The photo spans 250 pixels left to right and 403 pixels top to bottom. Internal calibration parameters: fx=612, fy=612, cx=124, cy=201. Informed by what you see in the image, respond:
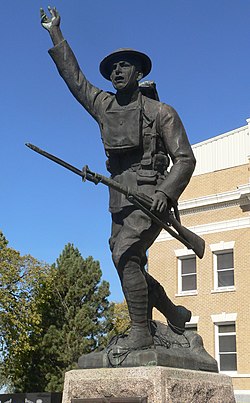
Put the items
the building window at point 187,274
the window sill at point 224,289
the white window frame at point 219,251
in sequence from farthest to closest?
the building window at point 187,274 < the white window frame at point 219,251 < the window sill at point 224,289

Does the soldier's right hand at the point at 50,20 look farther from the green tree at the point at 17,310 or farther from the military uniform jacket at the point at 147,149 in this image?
the green tree at the point at 17,310

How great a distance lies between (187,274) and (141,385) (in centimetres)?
2258

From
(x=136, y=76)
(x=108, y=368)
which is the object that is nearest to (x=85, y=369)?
(x=108, y=368)

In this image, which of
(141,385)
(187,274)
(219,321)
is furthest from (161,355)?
(187,274)

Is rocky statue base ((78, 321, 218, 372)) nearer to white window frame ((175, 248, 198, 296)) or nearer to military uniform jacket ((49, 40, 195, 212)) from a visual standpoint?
military uniform jacket ((49, 40, 195, 212))

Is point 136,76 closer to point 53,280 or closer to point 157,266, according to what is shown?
point 157,266

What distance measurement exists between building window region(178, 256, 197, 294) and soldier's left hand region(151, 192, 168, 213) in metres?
21.9

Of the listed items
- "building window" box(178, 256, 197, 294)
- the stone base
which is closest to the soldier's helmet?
the stone base

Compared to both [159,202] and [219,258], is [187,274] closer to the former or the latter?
[219,258]

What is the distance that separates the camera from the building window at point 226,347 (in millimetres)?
24484

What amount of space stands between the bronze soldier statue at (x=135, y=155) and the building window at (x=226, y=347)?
64.4 ft

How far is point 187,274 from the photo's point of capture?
27.0 m

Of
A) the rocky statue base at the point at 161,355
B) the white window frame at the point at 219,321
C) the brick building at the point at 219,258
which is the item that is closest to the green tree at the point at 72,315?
the brick building at the point at 219,258

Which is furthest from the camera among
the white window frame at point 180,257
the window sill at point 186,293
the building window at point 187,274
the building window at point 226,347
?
the white window frame at point 180,257
